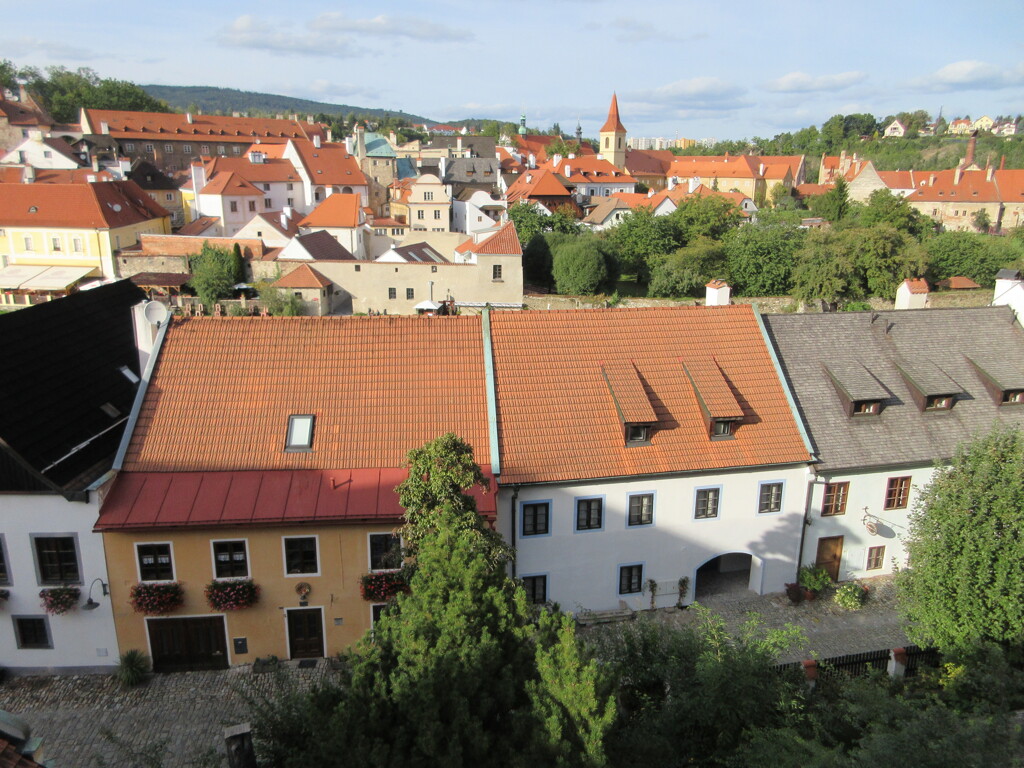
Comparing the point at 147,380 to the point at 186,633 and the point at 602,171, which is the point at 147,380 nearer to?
the point at 186,633

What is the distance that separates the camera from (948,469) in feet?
49.0

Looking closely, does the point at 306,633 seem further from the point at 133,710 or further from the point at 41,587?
the point at 41,587

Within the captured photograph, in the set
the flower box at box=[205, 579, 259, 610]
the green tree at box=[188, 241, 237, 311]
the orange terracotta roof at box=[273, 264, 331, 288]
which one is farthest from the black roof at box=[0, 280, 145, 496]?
the green tree at box=[188, 241, 237, 311]

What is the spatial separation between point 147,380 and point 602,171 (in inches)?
3790

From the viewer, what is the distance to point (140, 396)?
55.3 ft

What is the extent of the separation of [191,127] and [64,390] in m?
→ 104

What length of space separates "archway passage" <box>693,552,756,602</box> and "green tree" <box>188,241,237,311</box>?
4080 cm

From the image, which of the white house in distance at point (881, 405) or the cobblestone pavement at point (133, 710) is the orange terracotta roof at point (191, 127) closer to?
the cobblestone pavement at point (133, 710)

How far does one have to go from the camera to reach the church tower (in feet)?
394

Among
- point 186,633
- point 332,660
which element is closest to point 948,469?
point 332,660

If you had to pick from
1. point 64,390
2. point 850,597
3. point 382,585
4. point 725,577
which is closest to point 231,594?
point 382,585

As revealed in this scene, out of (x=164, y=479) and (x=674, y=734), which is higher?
(x=164, y=479)

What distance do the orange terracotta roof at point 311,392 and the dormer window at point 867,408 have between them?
9.90 meters

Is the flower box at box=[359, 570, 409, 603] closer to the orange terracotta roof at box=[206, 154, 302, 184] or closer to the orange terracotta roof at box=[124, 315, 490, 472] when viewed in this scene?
the orange terracotta roof at box=[124, 315, 490, 472]
